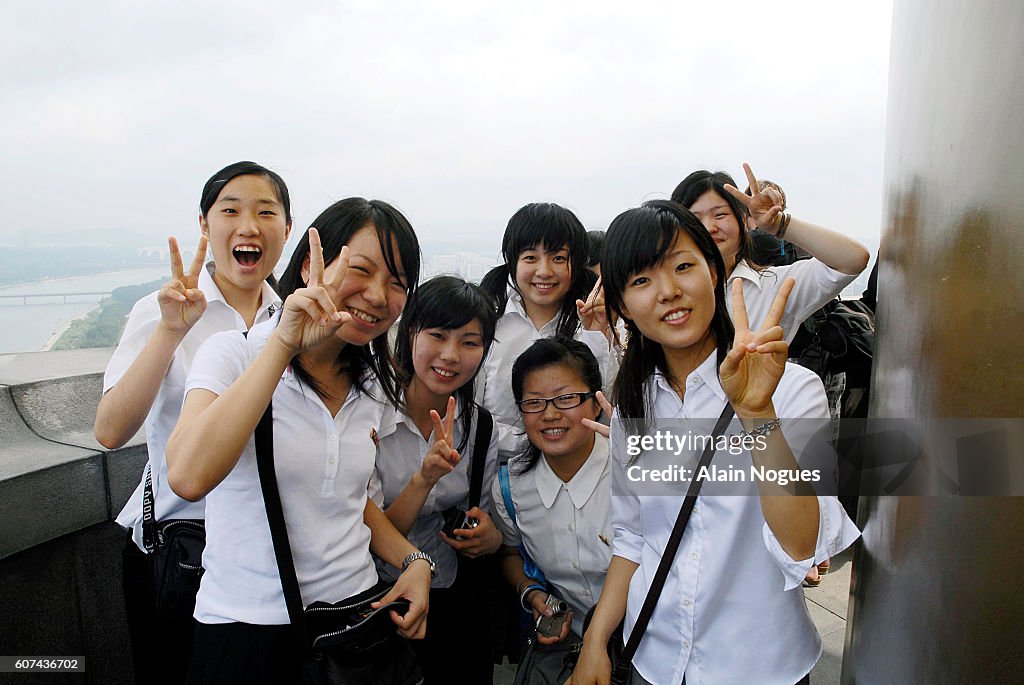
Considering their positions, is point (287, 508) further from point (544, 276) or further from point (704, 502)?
point (544, 276)

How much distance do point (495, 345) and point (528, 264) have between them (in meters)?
0.37

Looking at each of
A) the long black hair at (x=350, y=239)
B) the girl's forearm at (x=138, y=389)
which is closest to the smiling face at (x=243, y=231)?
the girl's forearm at (x=138, y=389)

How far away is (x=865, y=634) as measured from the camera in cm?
192

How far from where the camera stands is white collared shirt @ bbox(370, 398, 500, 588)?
7.76 feet

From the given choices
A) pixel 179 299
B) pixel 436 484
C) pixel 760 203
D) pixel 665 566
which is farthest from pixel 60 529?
pixel 760 203

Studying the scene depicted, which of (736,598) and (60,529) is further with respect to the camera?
(60,529)

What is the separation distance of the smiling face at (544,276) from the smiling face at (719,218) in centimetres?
58

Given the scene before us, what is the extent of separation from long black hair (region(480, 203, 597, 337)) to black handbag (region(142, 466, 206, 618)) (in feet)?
4.92

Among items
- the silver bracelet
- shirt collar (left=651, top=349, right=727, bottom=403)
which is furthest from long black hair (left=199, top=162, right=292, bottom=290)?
the silver bracelet

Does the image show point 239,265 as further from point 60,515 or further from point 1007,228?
point 1007,228

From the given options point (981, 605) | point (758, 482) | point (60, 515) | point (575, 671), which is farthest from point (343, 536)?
point (60, 515)

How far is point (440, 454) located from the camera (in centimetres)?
220

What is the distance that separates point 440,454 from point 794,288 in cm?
152

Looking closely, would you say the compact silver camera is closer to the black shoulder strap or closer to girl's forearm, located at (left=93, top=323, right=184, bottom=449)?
the black shoulder strap
